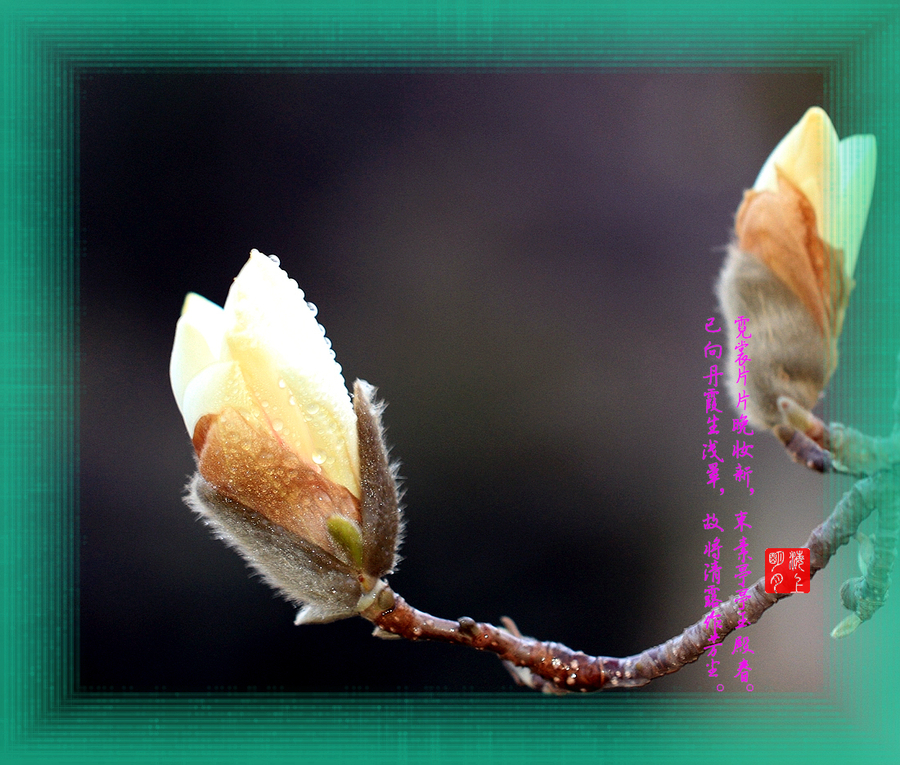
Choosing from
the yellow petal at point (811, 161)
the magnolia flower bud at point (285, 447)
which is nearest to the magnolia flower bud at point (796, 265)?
the yellow petal at point (811, 161)

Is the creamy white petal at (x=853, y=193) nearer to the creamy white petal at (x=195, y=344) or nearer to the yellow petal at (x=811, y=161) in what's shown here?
the yellow petal at (x=811, y=161)

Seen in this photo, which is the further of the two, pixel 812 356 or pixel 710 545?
pixel 710 545

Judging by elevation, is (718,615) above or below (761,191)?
below

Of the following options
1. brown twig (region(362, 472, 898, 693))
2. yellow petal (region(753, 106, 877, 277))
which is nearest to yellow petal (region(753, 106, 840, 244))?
yellow petal (region(753, 106, 877, 277))

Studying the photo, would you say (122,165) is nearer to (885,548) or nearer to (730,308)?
(730,308)

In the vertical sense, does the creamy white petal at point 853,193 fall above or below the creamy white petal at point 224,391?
above

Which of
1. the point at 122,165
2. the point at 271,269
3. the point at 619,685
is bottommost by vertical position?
the point at 619,685

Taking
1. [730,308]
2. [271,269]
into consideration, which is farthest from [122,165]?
[730,308]
